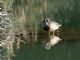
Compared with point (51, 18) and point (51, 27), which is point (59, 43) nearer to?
point (51, 27)

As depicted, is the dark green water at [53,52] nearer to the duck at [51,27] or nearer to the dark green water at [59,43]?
the dark green water at [59,43]

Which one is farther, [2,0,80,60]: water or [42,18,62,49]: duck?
[42,18,62,49]: duck

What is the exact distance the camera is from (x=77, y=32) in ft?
29.4

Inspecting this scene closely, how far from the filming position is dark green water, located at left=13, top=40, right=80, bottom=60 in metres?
6.95

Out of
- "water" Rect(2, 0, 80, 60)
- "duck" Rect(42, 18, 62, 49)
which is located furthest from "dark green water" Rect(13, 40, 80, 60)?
"duck" Rect(42, 18, 62, 49)

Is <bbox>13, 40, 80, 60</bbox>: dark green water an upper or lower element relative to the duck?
lower

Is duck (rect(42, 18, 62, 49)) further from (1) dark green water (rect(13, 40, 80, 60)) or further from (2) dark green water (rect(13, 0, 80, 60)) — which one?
(1) dark green water (rect(13, 40, 80, 60))

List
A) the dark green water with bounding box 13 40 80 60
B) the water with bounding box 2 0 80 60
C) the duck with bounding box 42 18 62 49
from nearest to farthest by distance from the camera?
the dark green water with bounding box 13 40 80 60, the water with bounding box 2 0 80 60, the duck with bounding box 42 18 62 49

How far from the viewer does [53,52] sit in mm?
7352

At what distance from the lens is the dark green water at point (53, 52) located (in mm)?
6953

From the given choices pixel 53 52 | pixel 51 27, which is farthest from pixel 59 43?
pixel 51 27

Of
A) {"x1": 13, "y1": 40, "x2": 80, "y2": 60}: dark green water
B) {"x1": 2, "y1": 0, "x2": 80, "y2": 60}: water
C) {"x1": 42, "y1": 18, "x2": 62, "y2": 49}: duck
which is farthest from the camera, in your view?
{"x1": 42, "y1": 18, "x2": 62, "y2": 49}: duck

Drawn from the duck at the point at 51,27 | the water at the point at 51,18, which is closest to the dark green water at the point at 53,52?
the water at the point at 51,18

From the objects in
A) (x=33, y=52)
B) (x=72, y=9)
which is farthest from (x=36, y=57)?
(x=72, y=9)
